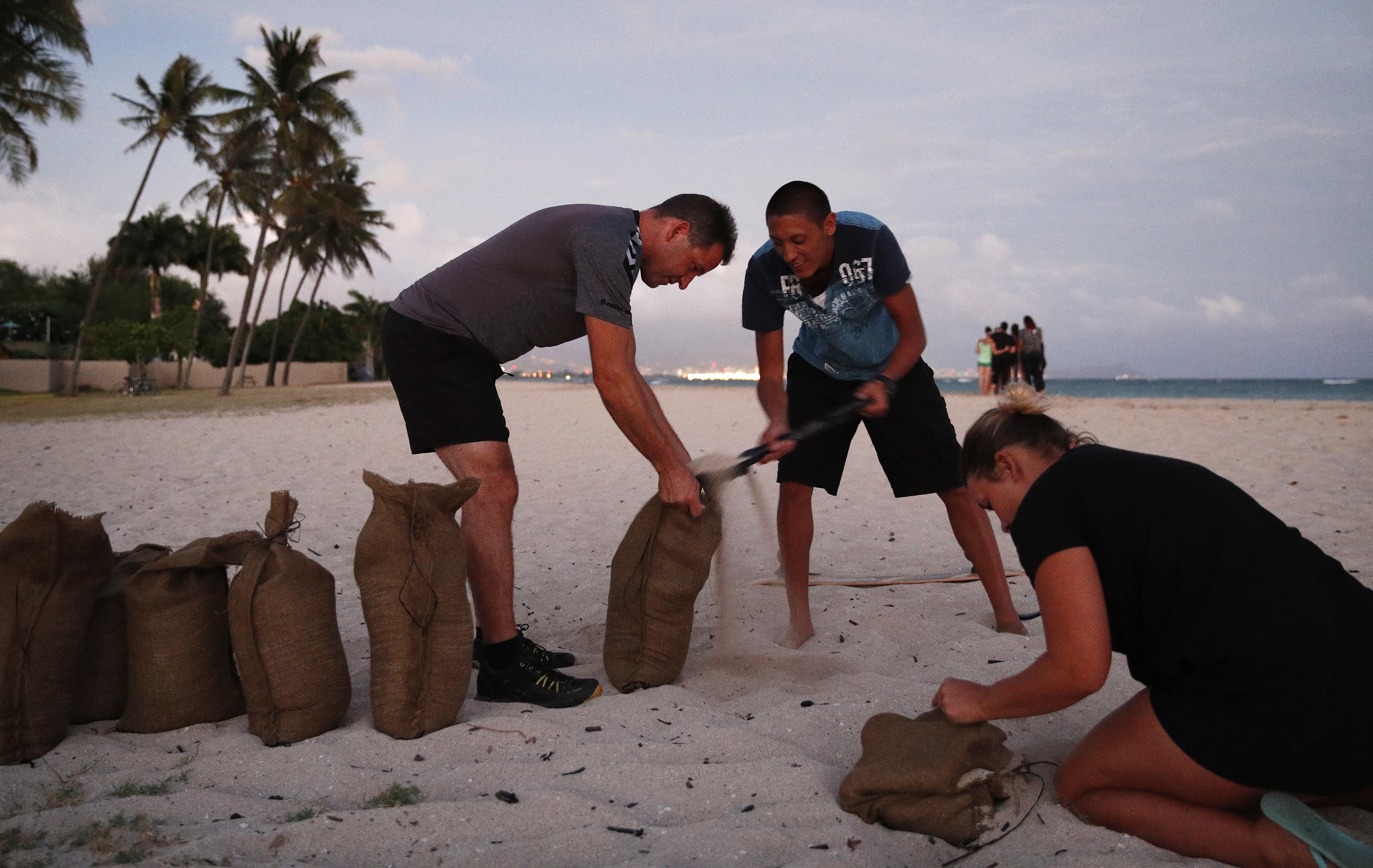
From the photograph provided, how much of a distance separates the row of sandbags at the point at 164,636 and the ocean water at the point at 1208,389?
26.4 meters

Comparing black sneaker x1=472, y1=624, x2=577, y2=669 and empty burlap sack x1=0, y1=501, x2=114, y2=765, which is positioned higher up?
empty burlap sack x1=0, y1=501, x2=114, y2=765

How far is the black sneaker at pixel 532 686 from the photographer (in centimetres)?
267

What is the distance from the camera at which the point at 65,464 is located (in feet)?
25.8

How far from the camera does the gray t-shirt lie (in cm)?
269

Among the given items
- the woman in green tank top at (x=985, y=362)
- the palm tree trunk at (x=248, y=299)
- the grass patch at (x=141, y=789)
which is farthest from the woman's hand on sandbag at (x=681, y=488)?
the palm tree trunk at (x=248, y=299)

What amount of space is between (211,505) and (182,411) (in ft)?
38.8

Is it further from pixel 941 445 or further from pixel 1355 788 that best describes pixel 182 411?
pixel 1355 788

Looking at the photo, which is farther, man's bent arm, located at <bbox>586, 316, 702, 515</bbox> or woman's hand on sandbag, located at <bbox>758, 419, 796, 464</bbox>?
woman's hand on sandbag, located at <bbox>758, 419, 796, 464</bbox>

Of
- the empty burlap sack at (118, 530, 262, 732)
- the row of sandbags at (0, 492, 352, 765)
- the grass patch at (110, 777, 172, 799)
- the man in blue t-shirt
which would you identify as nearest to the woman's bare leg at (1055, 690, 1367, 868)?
the man in blue t-shirt

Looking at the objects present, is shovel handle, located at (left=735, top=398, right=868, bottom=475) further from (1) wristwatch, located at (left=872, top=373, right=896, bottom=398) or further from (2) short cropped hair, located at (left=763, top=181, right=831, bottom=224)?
(2) short cropped hair, located at (left=763, top=181, right=831, bottom=224)

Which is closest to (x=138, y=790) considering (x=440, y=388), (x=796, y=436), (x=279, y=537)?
(x=279, y=537)

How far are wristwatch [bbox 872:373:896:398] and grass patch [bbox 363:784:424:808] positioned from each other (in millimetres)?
2142

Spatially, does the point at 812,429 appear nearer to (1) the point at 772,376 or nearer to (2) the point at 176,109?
(1) the point at 772,376

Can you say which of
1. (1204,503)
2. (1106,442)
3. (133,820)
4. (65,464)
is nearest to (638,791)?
(133,820)
